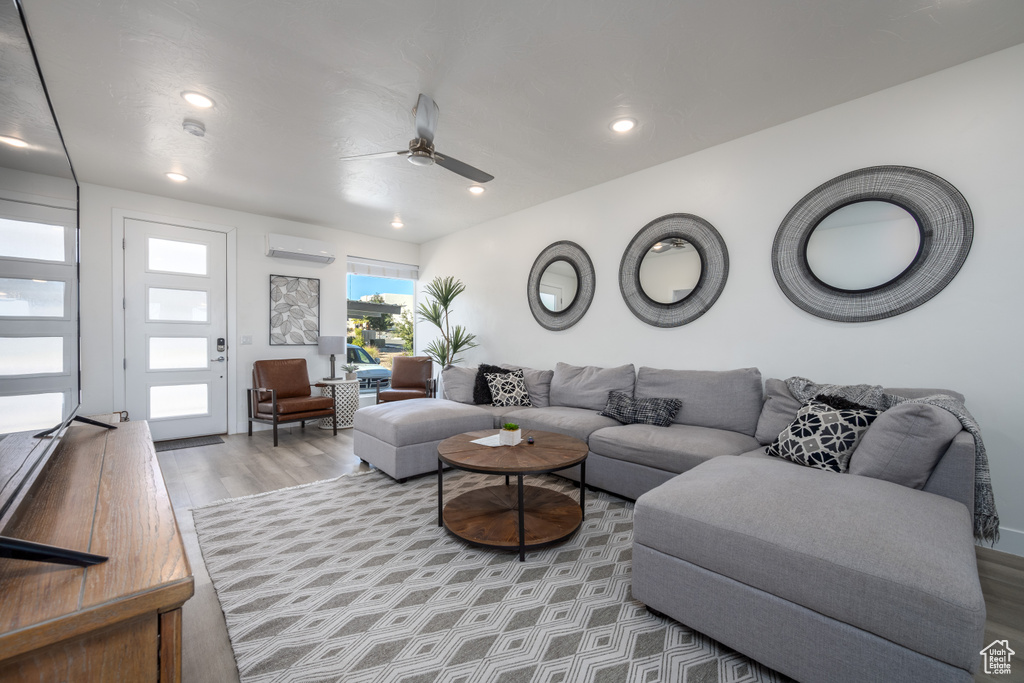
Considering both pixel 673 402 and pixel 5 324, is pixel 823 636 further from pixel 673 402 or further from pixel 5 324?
pixel 5 324

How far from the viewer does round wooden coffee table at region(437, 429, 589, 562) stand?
2.12 m

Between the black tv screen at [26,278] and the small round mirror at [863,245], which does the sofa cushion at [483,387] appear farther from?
the black tv screen at [26,278]

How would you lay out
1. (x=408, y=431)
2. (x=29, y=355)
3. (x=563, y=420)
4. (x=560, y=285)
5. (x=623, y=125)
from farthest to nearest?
(x=560, y=285), (x=563, y=420), (x=408, y=431), (x=623, y=125), (x=29, y=355)

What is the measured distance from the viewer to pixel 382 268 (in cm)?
625

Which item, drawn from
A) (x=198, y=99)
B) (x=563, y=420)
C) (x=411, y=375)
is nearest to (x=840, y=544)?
(x=563, y=420)

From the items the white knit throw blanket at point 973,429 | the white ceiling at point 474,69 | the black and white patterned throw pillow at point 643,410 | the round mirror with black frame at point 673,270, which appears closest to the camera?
the white knit throw blanket at point 973,429

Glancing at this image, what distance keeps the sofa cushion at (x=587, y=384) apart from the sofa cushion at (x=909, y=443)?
5.99ft

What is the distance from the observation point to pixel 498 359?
527 centimetres

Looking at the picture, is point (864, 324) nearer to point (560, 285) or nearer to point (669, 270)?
point (669, 270)

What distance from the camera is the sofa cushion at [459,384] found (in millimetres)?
4340

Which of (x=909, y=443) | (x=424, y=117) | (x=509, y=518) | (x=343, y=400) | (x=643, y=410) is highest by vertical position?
(x=424, y=117)

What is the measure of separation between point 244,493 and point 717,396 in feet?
11.6

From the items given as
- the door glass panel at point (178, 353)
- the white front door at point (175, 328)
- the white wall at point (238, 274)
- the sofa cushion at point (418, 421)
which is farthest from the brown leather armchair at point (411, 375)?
the door glass panel at point (178, 353)

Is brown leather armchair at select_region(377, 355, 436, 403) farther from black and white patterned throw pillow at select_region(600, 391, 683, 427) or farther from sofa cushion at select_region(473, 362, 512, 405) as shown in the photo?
black and white patterned throw pillow at select_region(600, 391, 683, 427)
